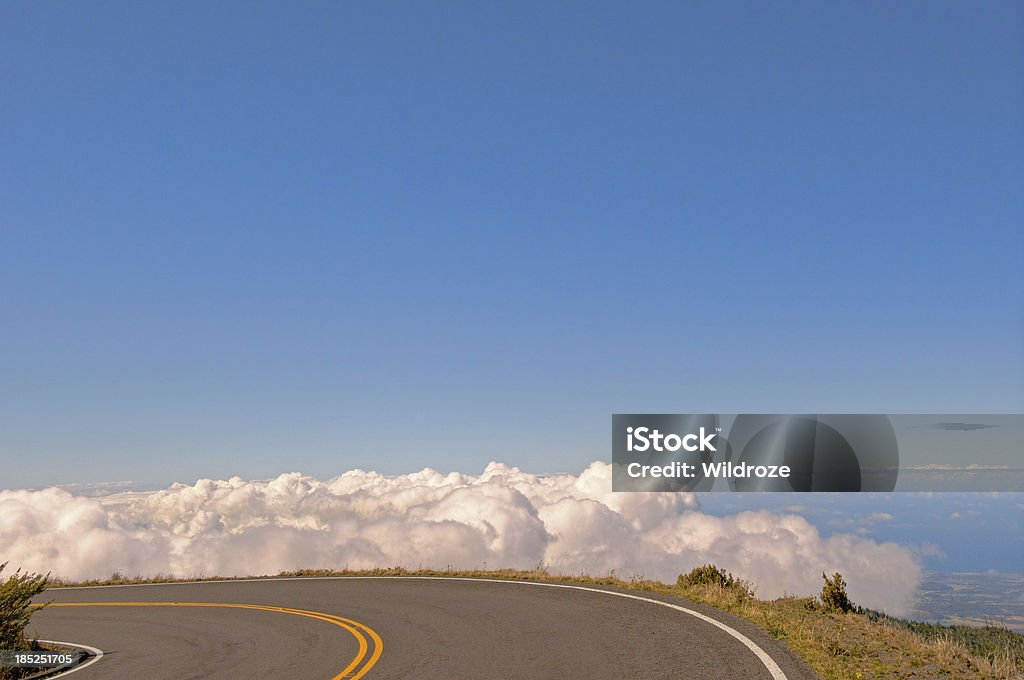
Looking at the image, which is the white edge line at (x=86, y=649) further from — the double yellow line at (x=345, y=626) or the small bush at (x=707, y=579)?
the small bush at (x=707, y=579)

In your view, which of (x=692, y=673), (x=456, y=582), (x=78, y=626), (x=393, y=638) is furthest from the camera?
(x=456, y=582)

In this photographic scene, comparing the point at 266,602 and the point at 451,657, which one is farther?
the point at 266,602

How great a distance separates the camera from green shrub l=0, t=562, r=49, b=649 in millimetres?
15023

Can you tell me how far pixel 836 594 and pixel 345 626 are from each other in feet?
43.5

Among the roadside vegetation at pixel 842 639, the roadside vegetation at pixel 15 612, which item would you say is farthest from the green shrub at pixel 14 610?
the roadside vegetation at pixel 842 639

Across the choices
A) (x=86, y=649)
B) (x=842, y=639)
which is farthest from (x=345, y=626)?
(x=842, y=639)

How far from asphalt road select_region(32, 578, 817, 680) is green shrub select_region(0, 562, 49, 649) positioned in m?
1.43

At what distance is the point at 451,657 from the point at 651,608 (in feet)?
17.9

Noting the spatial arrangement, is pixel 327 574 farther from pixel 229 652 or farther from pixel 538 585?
pixel 229 652

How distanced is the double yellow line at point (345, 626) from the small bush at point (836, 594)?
1241 cm

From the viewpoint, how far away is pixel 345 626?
49.8ft

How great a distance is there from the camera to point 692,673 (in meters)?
10.1

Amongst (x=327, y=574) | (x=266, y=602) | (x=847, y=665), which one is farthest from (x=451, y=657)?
(x=327, y=574)

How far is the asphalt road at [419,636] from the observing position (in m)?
10.9
